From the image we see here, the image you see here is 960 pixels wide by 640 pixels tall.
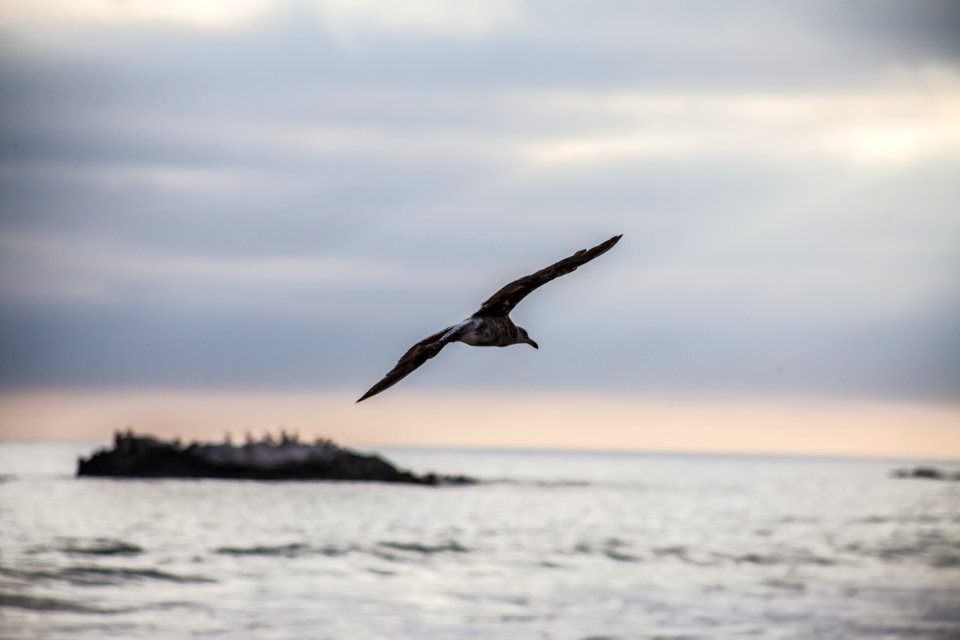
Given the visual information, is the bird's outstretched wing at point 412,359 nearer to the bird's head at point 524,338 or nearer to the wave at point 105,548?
the bird's head at point 524,338

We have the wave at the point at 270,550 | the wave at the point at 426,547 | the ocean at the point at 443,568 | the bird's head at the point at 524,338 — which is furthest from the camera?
the wave at the point at 426,547

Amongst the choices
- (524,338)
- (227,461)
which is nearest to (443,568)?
(524,338)

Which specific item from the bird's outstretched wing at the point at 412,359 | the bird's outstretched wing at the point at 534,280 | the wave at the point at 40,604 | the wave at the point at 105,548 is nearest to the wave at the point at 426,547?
the wave at the point at 105,548

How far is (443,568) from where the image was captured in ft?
180

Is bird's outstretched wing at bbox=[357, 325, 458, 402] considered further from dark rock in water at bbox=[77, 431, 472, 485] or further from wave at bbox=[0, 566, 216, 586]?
dark rock in water at bbox=[77, 431, 472, 485]

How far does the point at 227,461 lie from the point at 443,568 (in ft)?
148

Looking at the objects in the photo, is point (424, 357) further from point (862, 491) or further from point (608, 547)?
point (862, 491)

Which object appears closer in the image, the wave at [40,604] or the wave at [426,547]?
the wave at [40,604]

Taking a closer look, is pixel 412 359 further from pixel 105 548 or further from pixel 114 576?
pixel 105 548

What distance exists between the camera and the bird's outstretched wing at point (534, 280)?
47.3ft

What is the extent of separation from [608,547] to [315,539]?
1369 centimetres

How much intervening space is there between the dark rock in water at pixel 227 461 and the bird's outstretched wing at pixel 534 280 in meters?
82.7

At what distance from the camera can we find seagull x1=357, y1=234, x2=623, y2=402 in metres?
13.4

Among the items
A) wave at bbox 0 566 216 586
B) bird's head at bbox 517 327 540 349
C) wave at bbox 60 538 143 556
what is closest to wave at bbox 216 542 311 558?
wave at bbox 60 538 143 556
